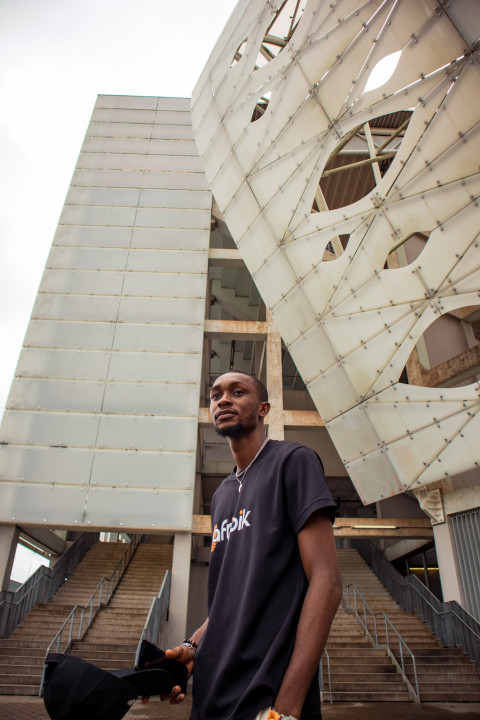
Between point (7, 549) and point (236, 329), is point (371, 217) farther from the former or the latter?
point (7, 549)

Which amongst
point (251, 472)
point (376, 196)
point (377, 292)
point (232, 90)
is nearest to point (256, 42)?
point (232, 90)

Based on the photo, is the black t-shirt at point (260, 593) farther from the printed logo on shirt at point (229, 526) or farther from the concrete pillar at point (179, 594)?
the concrete pillar at point (179, 594)

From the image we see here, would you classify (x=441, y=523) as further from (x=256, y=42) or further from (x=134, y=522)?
(x=256, y=42)

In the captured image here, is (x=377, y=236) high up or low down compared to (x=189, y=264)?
down

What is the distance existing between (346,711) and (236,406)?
8.17 m

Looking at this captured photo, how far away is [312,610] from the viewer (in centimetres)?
133

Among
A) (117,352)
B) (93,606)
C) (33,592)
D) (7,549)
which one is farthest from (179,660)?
(117,352)

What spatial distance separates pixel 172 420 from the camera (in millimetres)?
15922

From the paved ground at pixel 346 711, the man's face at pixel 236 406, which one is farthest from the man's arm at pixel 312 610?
the paved ground at pixel 346 711

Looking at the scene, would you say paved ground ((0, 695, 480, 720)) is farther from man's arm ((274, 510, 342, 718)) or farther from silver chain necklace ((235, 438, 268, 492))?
man's arm ((274, 510, 342, 718))

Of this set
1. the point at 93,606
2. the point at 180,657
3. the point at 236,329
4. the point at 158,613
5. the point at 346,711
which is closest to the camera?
the point at 180,657

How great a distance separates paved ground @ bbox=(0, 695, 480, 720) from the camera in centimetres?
690

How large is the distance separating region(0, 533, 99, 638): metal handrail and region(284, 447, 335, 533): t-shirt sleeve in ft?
43.6

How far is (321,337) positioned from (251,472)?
28.0ft
